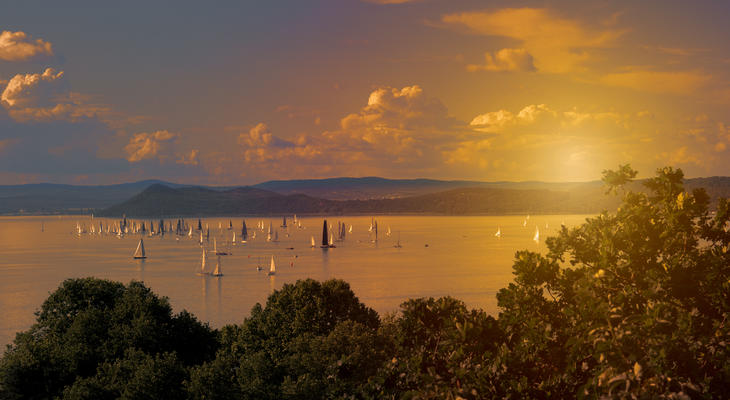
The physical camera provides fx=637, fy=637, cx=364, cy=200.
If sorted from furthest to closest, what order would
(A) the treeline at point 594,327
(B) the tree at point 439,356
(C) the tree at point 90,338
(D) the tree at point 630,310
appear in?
(C) the tree at point 90,338 → (B) the tree at point 439,356 → (A) the treeline at point 594,327 → (D) the tree at point 630,310

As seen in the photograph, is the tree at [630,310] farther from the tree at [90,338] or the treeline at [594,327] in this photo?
the tree at [90,338]

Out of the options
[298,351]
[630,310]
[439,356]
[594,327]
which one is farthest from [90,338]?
[630,310]

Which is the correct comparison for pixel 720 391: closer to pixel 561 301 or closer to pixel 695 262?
pixel 695 262

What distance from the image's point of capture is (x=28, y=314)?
109375 mm

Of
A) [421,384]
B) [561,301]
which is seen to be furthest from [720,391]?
[421,384]

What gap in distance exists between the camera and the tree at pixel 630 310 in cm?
1682

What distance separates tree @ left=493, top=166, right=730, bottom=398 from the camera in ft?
55.2

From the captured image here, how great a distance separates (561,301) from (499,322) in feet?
10.2

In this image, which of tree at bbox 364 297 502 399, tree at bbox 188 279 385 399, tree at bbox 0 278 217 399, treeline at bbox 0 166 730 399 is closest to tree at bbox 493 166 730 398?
treeline at bbox 0 166 730 399

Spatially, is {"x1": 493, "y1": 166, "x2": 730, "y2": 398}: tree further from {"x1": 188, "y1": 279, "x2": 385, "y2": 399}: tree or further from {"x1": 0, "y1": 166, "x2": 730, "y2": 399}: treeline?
{"x1": 188, "y1": 279, "x2": 385, "y2": 399}: tree

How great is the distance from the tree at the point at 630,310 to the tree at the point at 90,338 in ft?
80.0

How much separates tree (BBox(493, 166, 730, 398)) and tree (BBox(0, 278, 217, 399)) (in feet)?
80.0

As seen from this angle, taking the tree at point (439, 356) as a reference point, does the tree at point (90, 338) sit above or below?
below

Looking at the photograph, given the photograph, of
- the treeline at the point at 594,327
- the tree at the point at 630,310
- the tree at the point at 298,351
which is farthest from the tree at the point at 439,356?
the tree at the point at 298,351
